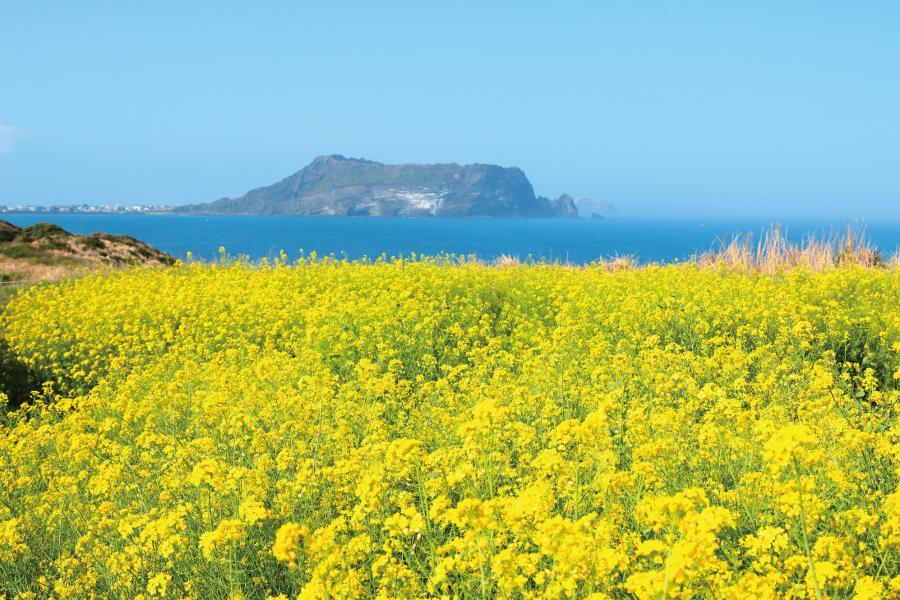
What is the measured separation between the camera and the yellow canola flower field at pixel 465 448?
9.66ft

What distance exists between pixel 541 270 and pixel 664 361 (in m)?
7.09

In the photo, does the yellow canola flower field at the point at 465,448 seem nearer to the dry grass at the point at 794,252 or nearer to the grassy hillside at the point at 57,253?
the dry grass at the point at 794,252

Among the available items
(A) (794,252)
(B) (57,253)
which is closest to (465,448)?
(A) (794,252)

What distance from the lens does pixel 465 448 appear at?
3689 mm

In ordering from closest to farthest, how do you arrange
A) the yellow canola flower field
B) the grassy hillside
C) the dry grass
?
1. the yellow canola flower field
2. the dry grass
3. the grassy hillside

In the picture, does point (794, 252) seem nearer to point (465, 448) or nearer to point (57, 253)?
point (465, 448)

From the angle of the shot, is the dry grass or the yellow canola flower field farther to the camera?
the dry grass

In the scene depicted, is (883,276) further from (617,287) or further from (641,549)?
(641,549)

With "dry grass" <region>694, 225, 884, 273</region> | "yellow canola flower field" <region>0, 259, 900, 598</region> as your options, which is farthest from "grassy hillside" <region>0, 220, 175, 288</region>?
"dry grass" <region>694, 225, 884, 273</region>

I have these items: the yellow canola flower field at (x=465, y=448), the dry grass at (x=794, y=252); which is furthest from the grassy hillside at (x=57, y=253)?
the dry grass at (x=794, y=252)

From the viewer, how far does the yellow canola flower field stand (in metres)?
2.94

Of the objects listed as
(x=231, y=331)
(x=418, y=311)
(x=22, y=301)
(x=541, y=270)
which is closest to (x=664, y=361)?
(x=418, y=311)

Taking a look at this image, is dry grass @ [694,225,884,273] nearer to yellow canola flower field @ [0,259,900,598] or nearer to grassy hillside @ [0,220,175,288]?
yellow canola flower field @ [0,259,900,598]

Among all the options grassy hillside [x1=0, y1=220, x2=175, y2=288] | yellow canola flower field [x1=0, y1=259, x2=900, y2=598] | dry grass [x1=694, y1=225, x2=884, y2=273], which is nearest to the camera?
yellow canola flower field [x1=0, y1=259, x2=900, y2=598]
